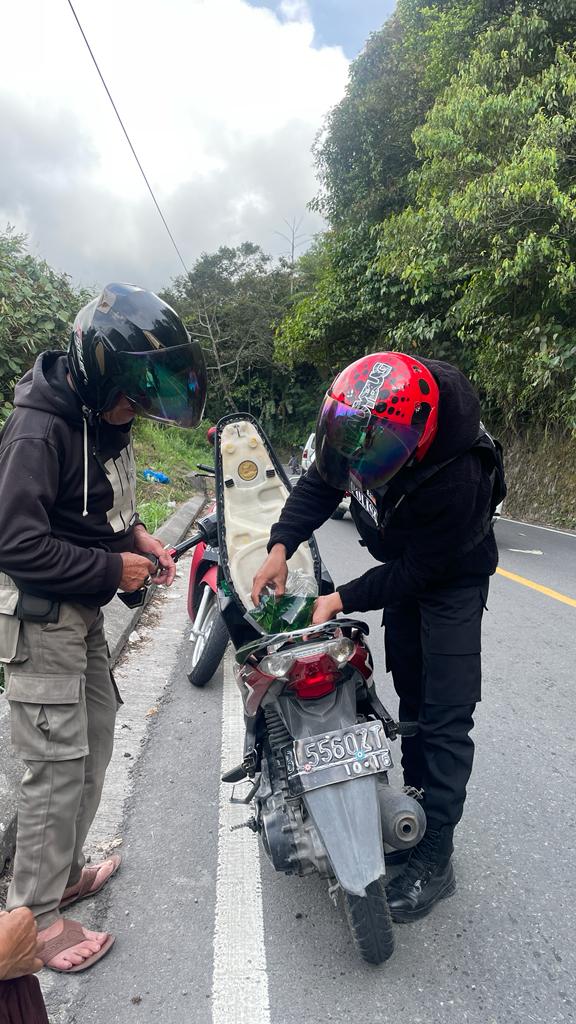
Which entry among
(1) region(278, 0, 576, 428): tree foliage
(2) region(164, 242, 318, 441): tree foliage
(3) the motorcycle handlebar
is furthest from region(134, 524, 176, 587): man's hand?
(2) region(164, 242, 318, 441): tree foliage

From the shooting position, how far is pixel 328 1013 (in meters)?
1.80

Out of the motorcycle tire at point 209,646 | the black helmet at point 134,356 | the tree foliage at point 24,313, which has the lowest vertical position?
the motorcycle tire at point 209,646

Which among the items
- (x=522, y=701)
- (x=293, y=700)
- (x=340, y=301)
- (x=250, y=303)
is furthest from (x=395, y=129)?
(x=293, y=700)

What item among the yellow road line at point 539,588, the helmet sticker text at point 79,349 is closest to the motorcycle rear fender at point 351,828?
the helmet sticker text at point 79,349

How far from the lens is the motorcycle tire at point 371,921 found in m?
1.82

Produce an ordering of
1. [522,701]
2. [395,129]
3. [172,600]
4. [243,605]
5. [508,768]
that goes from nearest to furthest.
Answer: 1. [243,605]
2. [508,768]
3. [522,701]
4. [172,600]
5. [395,129]

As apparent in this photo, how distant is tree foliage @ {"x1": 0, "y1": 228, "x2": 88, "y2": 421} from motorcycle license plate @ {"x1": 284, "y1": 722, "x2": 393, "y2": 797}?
5.88 meters

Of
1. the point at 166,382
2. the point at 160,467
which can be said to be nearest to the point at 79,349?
the point at 166,382

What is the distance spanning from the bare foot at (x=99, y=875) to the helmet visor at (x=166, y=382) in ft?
5.28

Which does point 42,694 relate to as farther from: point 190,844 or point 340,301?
point 340,301

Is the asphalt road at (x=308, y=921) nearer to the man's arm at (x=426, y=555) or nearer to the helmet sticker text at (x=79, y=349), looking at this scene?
the man's arm at (x=426, y=555)

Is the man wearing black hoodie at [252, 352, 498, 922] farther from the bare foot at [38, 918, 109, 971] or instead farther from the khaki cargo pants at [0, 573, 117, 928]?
the bare foot at [38, 918, 109, 971]

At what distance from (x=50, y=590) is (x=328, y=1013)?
55.8 inches

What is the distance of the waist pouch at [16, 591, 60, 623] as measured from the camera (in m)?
1.85
